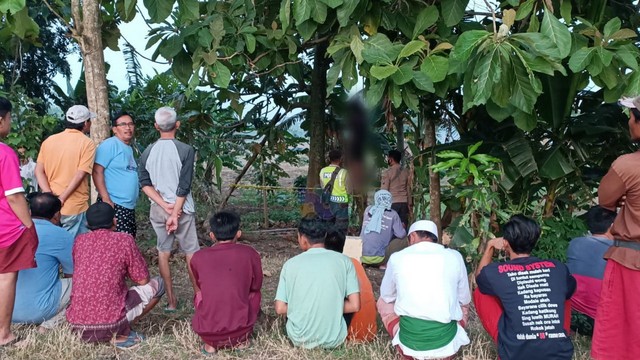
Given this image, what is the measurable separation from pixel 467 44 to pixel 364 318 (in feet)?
6.12

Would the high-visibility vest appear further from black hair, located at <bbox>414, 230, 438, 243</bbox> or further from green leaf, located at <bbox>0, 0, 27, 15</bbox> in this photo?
green leaf, located at <bbox>0, 0, 27, 15</bbox>

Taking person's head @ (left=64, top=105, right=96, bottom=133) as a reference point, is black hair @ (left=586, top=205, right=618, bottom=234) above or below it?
below

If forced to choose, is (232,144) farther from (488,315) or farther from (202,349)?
(488,315)

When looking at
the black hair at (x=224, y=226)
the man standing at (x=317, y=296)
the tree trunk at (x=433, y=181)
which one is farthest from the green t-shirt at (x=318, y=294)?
the tree trunk at (x=433, y=181)

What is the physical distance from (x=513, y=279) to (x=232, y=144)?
6.51 metres

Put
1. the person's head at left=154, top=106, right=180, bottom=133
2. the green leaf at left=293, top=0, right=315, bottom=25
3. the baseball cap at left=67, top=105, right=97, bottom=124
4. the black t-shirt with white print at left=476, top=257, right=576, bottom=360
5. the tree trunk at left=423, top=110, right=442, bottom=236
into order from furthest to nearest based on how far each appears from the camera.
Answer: the tree trunk at left=423, top=110, right=442, bottom=236
the baseball cap at left=67, top=105, right=97, bottom=124
the person's head at left=154, top=106, right=180, bottom=133
the green leaf at left=293, top=0, right=315, bottom=25
the black t-shirt with white print at left=476, top=257, right=576, bottom=360

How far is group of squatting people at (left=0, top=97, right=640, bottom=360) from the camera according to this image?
10.7 feet

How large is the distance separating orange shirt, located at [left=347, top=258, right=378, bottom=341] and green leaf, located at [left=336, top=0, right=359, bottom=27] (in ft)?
Answer: 5.22

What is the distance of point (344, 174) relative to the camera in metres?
6.91

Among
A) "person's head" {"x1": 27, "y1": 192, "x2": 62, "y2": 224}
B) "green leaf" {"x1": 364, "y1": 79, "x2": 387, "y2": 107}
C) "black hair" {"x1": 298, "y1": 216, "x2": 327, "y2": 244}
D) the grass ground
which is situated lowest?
the grass ground

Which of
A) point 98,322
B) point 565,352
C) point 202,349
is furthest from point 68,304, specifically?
point 565,352

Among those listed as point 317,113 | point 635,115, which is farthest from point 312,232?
point 317,113

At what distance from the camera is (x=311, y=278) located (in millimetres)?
3709

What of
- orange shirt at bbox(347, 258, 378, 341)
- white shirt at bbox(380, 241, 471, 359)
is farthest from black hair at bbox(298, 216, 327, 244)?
white shirt at bbox(380, 241, 471, 359)
